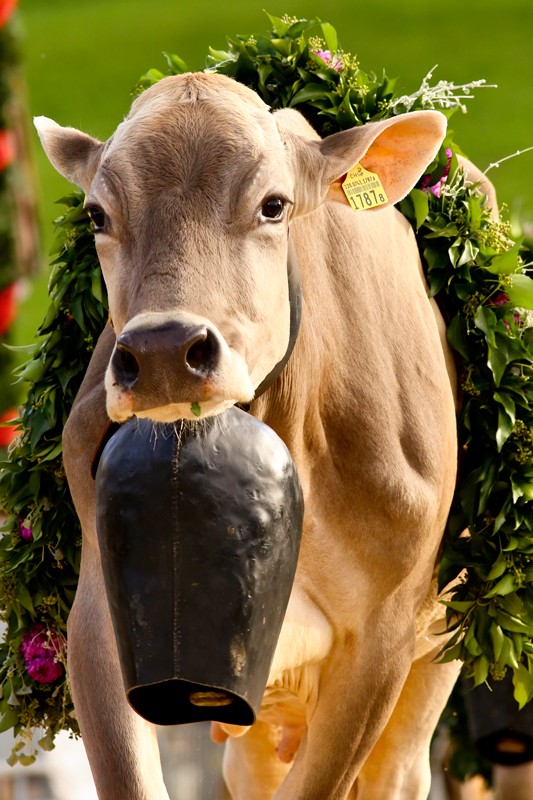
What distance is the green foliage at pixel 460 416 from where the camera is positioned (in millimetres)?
3281

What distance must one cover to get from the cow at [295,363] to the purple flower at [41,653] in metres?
0.48

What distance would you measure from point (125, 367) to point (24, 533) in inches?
53.9

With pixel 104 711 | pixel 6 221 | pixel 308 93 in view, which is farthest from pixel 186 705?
pixel 6 221

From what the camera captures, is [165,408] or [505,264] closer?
[165,408]

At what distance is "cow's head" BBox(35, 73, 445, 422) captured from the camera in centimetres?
212

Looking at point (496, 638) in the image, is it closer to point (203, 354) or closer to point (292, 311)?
point (292, 311)

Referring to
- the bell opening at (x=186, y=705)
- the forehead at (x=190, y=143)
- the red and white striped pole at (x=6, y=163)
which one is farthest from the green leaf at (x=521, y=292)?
the red and white striped pole at (x=6, y=163)

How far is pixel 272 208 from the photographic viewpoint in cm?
242

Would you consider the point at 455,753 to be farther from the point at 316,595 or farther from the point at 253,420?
the point at 253,420

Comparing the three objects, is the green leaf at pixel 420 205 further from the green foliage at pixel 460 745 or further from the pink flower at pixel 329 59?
the green foliage at pixel 460 745

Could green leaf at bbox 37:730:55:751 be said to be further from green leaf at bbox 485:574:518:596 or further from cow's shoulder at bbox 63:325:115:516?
green leaf at bbox 485:574:518:596

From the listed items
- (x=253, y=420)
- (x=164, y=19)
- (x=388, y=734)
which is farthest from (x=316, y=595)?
(x=164, y=19)

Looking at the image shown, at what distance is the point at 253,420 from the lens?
241 centimetres

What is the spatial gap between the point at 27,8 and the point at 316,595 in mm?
14548
